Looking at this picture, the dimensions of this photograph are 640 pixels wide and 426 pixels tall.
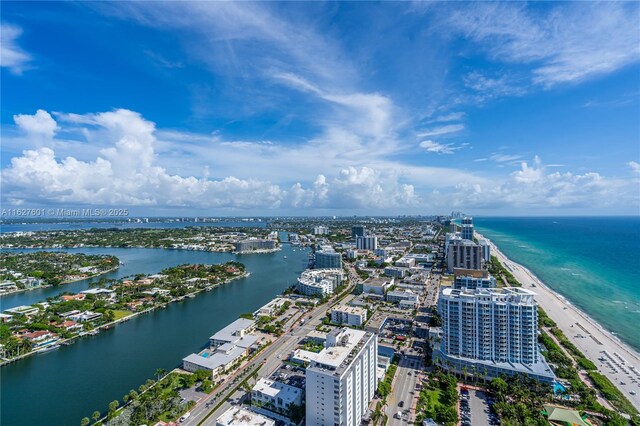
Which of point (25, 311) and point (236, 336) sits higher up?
point (236, 336)

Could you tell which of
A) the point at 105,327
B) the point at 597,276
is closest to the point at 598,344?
the point at 597,276

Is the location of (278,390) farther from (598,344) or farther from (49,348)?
(598,344)

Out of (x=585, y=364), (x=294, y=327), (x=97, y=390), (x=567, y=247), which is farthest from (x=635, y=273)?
(x=97, y=390)

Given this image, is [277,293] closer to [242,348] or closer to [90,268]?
[242,348]

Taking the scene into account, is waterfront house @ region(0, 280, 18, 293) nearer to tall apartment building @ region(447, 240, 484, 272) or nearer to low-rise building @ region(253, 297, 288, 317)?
low-rise building @ region(253, 297, 288, 317)

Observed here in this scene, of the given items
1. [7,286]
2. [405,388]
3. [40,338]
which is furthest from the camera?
[7,286]
